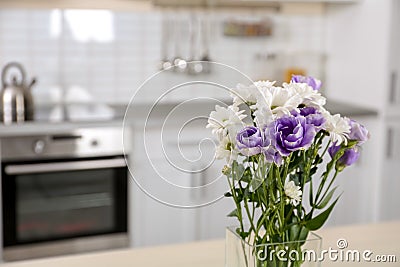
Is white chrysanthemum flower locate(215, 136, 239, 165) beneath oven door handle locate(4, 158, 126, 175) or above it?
above

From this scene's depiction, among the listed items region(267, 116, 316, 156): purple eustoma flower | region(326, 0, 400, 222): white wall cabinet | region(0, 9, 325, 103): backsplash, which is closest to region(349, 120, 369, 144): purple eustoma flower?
region(267, 116, 316, 156): purple eustoma flower

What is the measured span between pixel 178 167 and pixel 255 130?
0.18 metres

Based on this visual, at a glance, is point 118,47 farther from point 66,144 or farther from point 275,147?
point 275,147

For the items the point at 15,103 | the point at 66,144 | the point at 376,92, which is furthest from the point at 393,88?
the point at 15,103

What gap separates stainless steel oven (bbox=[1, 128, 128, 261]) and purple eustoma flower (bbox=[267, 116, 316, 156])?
2.08m

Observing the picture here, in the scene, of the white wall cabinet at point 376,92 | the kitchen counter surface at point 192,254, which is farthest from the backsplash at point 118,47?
the kitchen counter surface at point 192,254

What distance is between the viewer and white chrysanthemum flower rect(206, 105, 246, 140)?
3.63 feet

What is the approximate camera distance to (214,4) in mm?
3633

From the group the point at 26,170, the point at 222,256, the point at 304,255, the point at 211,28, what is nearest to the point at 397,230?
the point at 222,256

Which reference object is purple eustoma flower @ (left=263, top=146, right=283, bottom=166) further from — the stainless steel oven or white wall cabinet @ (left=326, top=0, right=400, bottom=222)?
white wall cabinet @ (left=326, top=0, right=400, bottom=222)

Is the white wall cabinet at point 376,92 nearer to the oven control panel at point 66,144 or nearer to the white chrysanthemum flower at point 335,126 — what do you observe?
the oven control panel at point 66,144

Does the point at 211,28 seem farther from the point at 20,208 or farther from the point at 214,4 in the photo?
the point at 20,208

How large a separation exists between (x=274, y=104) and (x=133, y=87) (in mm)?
2601

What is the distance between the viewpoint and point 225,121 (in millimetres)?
1114
